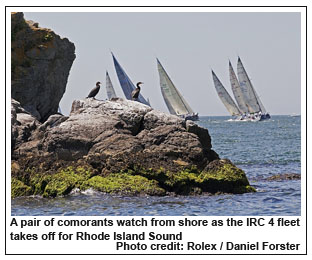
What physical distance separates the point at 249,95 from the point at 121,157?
9228 centimetres

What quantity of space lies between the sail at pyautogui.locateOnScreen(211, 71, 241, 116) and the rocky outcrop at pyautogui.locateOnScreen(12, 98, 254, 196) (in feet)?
294

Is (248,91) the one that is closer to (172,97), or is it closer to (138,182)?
(172,97)

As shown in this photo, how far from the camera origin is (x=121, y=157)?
699 inches

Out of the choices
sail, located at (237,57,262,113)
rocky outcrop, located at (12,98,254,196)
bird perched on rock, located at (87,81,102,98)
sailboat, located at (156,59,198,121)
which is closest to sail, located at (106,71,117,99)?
sailboat, located at (156,59,198,121)

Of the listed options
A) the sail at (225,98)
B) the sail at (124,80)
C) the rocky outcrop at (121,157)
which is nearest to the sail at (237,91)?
the sail at (225,98)

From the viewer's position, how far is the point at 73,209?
15.2 metres

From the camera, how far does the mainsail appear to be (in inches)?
4104

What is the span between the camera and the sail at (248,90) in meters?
104

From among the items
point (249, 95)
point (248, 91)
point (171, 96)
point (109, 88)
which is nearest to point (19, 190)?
point (109, 88)

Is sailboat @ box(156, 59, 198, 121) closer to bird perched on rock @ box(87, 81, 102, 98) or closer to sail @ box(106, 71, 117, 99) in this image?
sail @ box(106, 71, 117, 99)

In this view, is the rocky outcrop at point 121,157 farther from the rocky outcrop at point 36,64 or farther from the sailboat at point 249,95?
the sailboat at point 249,95

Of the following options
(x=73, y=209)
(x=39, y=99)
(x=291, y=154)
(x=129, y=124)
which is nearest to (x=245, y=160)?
(x=291, y=154)

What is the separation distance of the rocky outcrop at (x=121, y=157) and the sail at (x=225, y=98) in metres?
89.6
